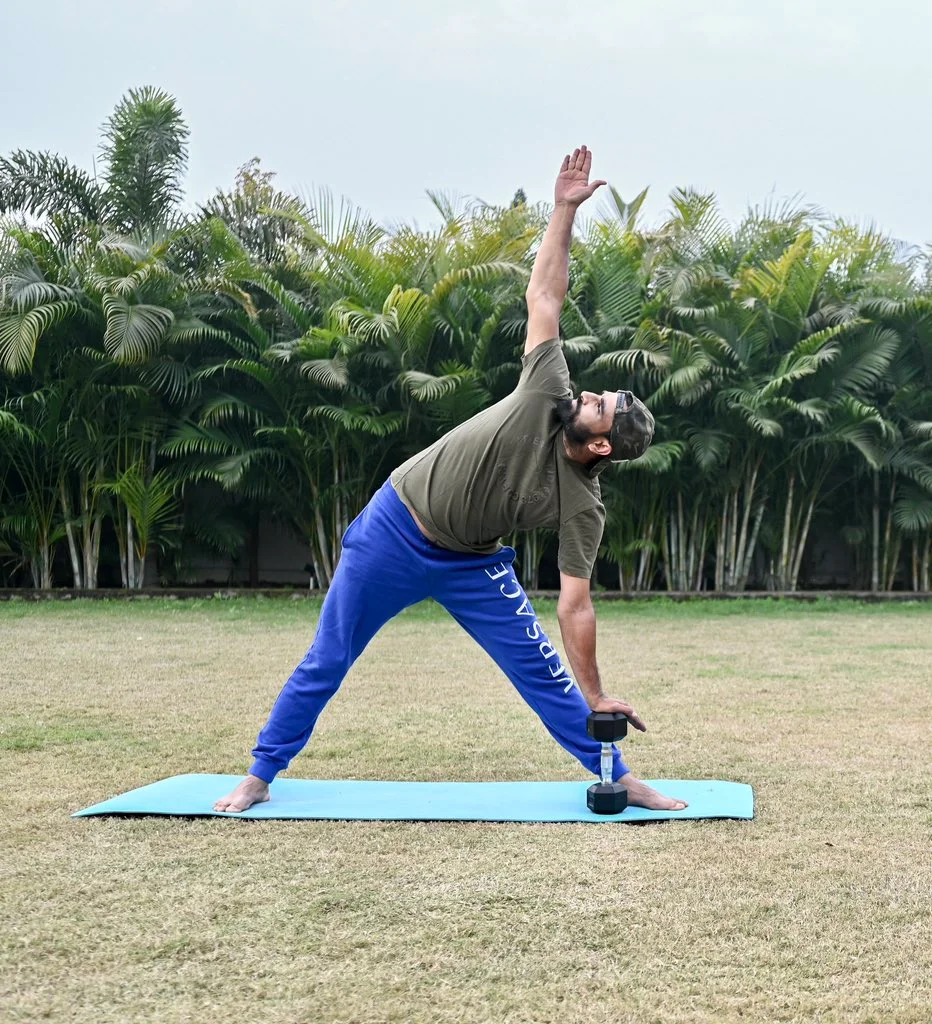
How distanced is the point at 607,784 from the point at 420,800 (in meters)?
0.64

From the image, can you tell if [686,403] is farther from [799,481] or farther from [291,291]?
[291,291]

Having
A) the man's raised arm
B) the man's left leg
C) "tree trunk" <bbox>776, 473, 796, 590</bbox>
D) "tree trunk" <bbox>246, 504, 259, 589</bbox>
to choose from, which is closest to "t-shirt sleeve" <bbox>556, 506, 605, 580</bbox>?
the man's left leg

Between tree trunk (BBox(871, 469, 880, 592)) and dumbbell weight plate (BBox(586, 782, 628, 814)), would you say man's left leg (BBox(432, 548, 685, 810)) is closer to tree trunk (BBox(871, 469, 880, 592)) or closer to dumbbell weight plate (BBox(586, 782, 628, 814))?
dumbbell weight plate (BBox(586, 782, 628, 814))

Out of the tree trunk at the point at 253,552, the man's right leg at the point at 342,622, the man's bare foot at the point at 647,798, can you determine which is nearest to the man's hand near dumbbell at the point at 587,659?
the man's bare foot at the point at 647,798

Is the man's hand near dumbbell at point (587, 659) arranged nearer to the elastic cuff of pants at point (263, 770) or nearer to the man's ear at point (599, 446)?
the man's ear at point (599, 446)

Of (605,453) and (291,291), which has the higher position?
(291,291)

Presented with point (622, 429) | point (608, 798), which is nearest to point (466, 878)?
point (608, 798)

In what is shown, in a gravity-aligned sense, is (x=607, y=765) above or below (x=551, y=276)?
below

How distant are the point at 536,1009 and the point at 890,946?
0.87m

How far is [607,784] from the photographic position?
12.3 feet

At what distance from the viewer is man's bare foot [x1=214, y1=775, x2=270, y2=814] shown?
3721mm

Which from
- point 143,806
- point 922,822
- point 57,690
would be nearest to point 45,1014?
point 143,806

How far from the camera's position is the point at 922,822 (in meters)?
3.59

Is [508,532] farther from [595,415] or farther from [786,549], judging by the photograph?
[786,549]
